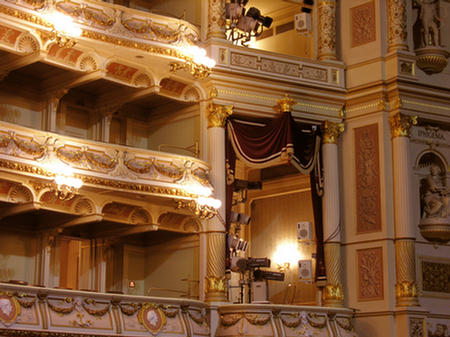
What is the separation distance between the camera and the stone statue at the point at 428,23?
2891 cm

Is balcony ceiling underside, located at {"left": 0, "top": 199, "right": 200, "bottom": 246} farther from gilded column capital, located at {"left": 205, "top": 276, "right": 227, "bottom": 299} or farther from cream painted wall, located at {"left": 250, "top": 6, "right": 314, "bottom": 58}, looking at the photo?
cream painted wall, located at {"left": 250, "top": 6, "right": 314, "bottom": 58}

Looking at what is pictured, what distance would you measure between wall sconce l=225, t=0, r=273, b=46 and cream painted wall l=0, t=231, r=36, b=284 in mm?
8189

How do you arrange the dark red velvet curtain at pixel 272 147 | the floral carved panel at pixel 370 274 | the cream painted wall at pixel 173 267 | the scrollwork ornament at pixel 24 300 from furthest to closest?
the dark red velvet curtain at pixel 272 147 < the cream painted wall at pixel 173 267 < the floral carved panel at pixel 370 274 < the scrollwork ornament at pixel 24 300

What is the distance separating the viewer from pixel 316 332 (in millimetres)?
25375

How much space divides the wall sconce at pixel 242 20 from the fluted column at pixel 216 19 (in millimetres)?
796

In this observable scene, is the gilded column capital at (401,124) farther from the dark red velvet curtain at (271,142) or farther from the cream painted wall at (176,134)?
the cream painted wall at (176,134)

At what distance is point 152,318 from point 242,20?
31.8 ft

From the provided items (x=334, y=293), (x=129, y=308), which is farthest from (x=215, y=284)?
(x=334, y=293)

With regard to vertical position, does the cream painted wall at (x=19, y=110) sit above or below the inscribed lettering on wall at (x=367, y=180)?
above

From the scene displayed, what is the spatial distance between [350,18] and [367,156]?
417 centimetres

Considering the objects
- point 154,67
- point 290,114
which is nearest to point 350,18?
point 290,114

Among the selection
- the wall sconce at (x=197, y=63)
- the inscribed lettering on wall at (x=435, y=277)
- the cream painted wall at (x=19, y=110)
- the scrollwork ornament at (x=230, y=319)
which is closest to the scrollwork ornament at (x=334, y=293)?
the inscribed lettering on wall at (x=435, y=277)

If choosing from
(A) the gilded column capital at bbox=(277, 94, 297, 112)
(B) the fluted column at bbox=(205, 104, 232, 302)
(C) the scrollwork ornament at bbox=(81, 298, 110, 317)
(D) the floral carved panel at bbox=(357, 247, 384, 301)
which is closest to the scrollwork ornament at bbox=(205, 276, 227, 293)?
(B) the fluted column at bbox=(205, 104, 232, 302)

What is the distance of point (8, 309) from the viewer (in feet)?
69.9
